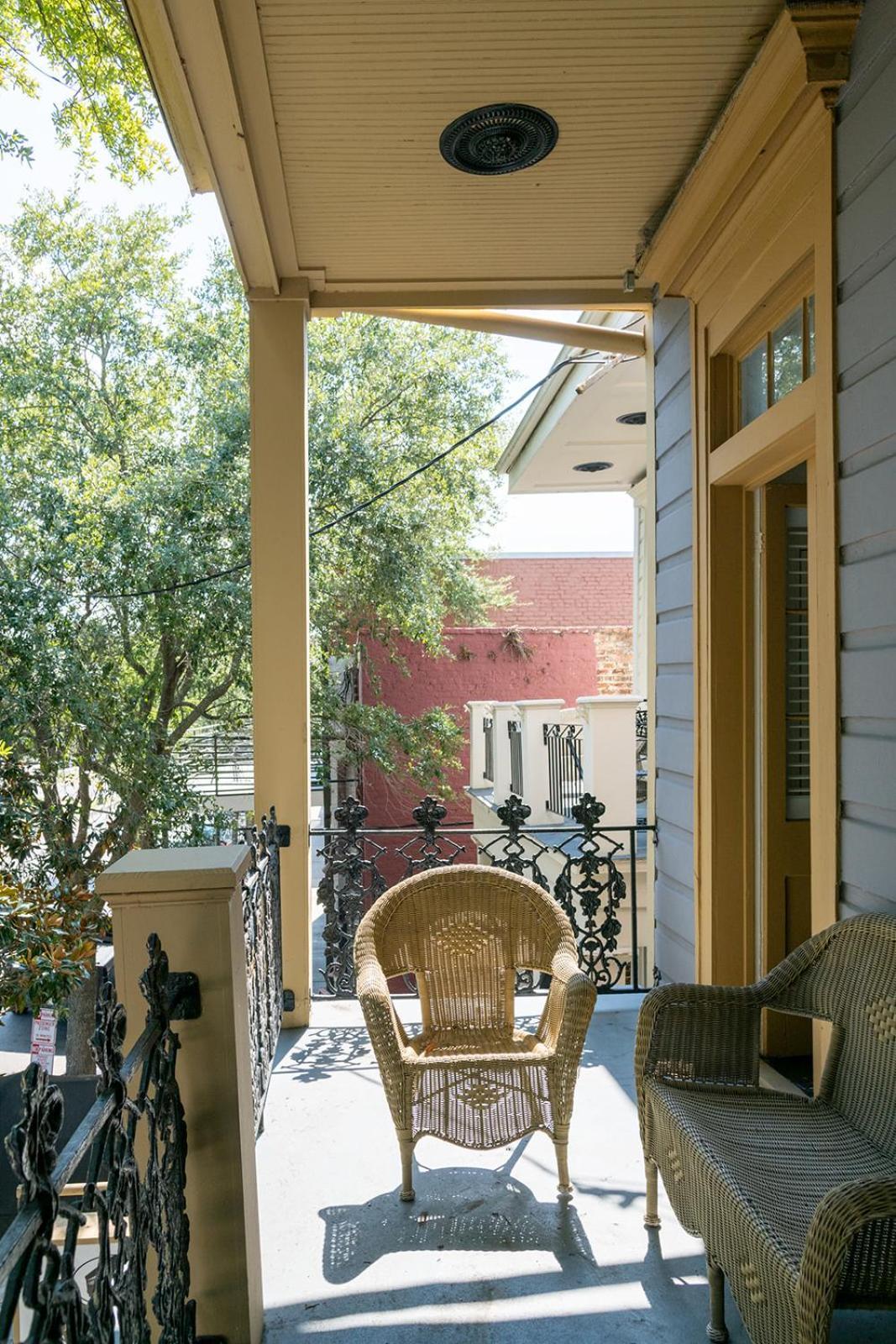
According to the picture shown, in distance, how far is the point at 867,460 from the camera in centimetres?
226

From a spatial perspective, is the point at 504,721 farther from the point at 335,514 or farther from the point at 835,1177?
the point at 835,1177

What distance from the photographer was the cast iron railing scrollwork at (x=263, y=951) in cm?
298

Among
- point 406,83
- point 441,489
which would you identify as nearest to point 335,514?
point 441,489

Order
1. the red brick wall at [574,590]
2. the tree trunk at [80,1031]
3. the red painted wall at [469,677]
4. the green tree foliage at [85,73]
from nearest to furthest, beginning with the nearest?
the green tree foliage at [85,73] < the tree trunk at [80,1031] < the red painted wall at [469,677] < the red brick wall at [574,590]

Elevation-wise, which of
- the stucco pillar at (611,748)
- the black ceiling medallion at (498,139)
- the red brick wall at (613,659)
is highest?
the black ceiling medallion at (498,139)

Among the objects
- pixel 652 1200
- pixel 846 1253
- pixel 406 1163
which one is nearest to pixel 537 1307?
pixel 652 1200

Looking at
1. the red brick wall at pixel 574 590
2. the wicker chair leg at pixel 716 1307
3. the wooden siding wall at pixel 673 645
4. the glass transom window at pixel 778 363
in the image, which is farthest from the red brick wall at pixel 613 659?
the wicker chair leg at pixel 716 1307

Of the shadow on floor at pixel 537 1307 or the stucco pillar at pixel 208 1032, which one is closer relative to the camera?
the stucco pillar at pixel 208 1032

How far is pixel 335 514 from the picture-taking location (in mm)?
10289

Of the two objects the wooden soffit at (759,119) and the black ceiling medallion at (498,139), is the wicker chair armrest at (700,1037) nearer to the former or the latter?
the wooden soffit at (759,119)

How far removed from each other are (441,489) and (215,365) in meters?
2.89

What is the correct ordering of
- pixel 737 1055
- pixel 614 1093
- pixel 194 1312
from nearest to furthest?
pixel 194 1312 < pixel 737 1055 < pixel 614 1093

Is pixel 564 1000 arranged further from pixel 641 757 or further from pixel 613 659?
pixel 613 659

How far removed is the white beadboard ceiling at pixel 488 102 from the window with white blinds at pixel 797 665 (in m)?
1.28
